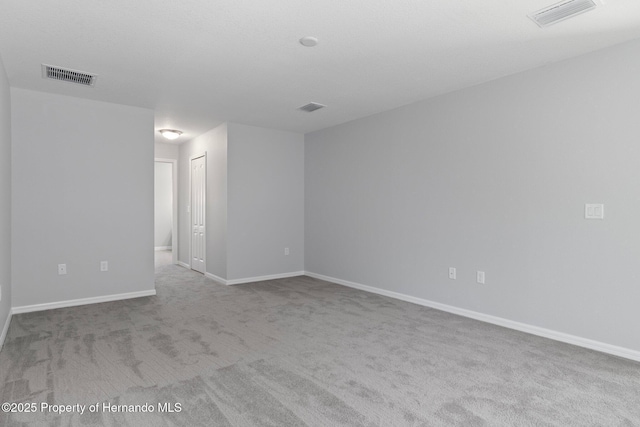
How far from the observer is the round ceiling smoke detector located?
115 inches

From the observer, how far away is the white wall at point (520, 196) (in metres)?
3.02

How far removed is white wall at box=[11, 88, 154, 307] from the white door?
5.04 feet

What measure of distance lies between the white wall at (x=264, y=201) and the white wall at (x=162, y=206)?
5400mm

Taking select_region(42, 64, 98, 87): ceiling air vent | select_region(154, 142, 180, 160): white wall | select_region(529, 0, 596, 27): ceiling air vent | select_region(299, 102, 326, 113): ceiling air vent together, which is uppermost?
select_region(529, 0, 596, 27): ceiling air vent

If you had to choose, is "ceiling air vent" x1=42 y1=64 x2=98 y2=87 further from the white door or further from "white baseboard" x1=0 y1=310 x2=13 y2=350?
the white door

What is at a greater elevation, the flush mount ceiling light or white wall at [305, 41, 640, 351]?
the flush mount ceiling light

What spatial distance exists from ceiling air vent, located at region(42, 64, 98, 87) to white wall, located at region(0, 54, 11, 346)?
0.34m

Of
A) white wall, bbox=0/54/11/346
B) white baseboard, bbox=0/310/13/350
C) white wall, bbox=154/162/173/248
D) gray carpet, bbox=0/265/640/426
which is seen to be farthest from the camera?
white wall, bbox=154/162/173/248

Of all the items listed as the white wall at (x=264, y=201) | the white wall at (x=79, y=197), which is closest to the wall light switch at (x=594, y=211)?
the white wall at (x=264, y=201)

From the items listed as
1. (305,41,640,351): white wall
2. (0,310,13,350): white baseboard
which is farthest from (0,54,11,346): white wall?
(305,41,640,351): white wall

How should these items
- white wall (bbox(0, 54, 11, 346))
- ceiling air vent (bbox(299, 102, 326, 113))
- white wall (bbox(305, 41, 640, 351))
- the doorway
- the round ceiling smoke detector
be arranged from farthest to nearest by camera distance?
the doorway → ceiling air vent (bbox(299, 102, 326, 113)) → white wall (bbox(0, 54, 11, 346)) → white wall (bbox(305, 41, 640, 351)) → the round ceiling smoke detector

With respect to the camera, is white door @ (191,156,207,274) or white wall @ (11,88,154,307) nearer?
white wall @ (11,88,154,307)

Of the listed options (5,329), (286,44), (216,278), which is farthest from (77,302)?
(286,44)

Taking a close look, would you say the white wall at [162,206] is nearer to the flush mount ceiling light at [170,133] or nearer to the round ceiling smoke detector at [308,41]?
the flush mount ceiling light at [170,133]
